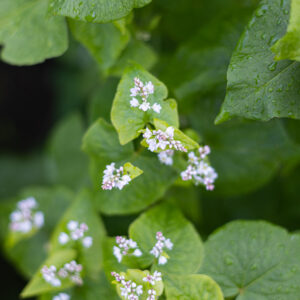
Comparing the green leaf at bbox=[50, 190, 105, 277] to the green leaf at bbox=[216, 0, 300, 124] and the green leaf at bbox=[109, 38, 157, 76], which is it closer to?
the green leaf at bbox=[109, 38, 157, 76]

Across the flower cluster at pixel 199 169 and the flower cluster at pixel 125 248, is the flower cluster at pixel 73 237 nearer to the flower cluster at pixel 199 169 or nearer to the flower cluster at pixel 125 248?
the flower cluster at pixel 125 248

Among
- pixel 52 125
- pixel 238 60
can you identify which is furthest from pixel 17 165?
pixel 238 60

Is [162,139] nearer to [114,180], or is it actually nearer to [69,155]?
[114,180]

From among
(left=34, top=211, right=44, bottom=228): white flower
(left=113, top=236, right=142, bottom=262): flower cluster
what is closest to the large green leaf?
(left=113, top=236, right=142, bottom=262): flower cluster

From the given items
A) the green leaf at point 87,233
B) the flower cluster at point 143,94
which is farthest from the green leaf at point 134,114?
the green leaf at point 87,233

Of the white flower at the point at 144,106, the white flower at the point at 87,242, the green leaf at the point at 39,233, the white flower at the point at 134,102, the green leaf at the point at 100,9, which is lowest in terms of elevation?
the green leaf at the point at 39,233

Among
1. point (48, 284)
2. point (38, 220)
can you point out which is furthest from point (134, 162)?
point (38, 220)

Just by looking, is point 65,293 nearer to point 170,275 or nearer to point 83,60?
point 170,275
